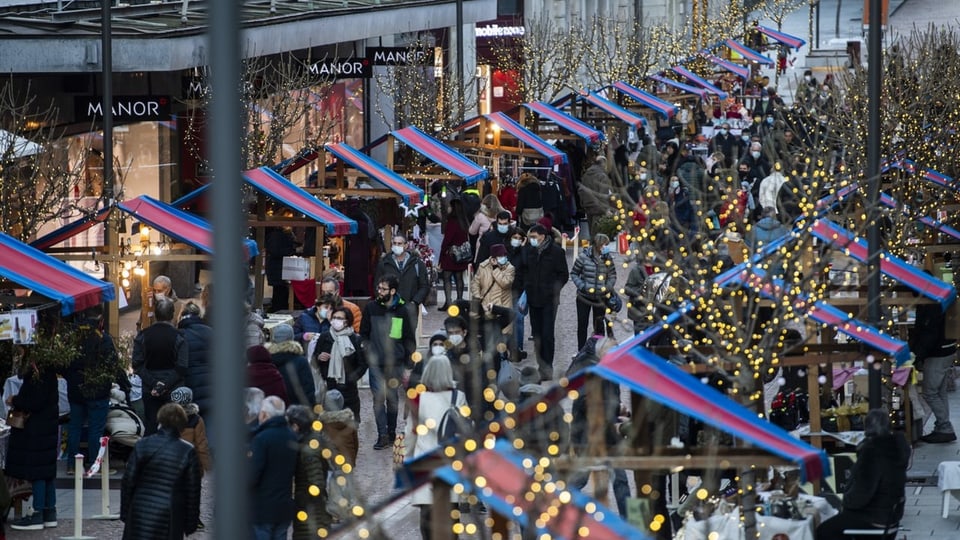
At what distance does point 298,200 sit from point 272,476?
10.5m

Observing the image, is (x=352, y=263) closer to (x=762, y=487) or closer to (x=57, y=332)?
(x=57, y=332)

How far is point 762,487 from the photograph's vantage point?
14.1 meters

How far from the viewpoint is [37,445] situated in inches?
571

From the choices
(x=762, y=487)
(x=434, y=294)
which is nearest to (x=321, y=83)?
(x=434, y=294)

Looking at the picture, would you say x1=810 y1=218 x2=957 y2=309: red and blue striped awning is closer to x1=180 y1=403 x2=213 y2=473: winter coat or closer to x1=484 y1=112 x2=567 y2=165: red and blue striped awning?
x1=180 y1=403 x2=213 y2=473: winter coat

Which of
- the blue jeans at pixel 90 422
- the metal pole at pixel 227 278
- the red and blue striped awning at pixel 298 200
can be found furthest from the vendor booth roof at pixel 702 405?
the red and blue striped awning at pixel 298 200

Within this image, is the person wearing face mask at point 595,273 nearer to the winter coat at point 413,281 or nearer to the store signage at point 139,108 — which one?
the winter coat at point 413,281

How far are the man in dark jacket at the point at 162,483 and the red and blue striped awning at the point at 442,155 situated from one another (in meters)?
15.6

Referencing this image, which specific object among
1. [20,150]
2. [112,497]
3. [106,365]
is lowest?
[112,497]

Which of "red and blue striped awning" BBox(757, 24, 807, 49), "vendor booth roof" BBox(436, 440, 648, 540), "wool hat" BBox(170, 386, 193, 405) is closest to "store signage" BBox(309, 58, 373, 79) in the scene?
"wool hat" BBox(170, 386, 193, 405)

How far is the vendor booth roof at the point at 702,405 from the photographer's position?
9.99 metres

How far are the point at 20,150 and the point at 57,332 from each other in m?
4.20

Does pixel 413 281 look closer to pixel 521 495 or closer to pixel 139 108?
pixel 139 108

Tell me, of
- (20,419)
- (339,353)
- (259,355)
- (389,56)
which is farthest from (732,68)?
(20,419)
